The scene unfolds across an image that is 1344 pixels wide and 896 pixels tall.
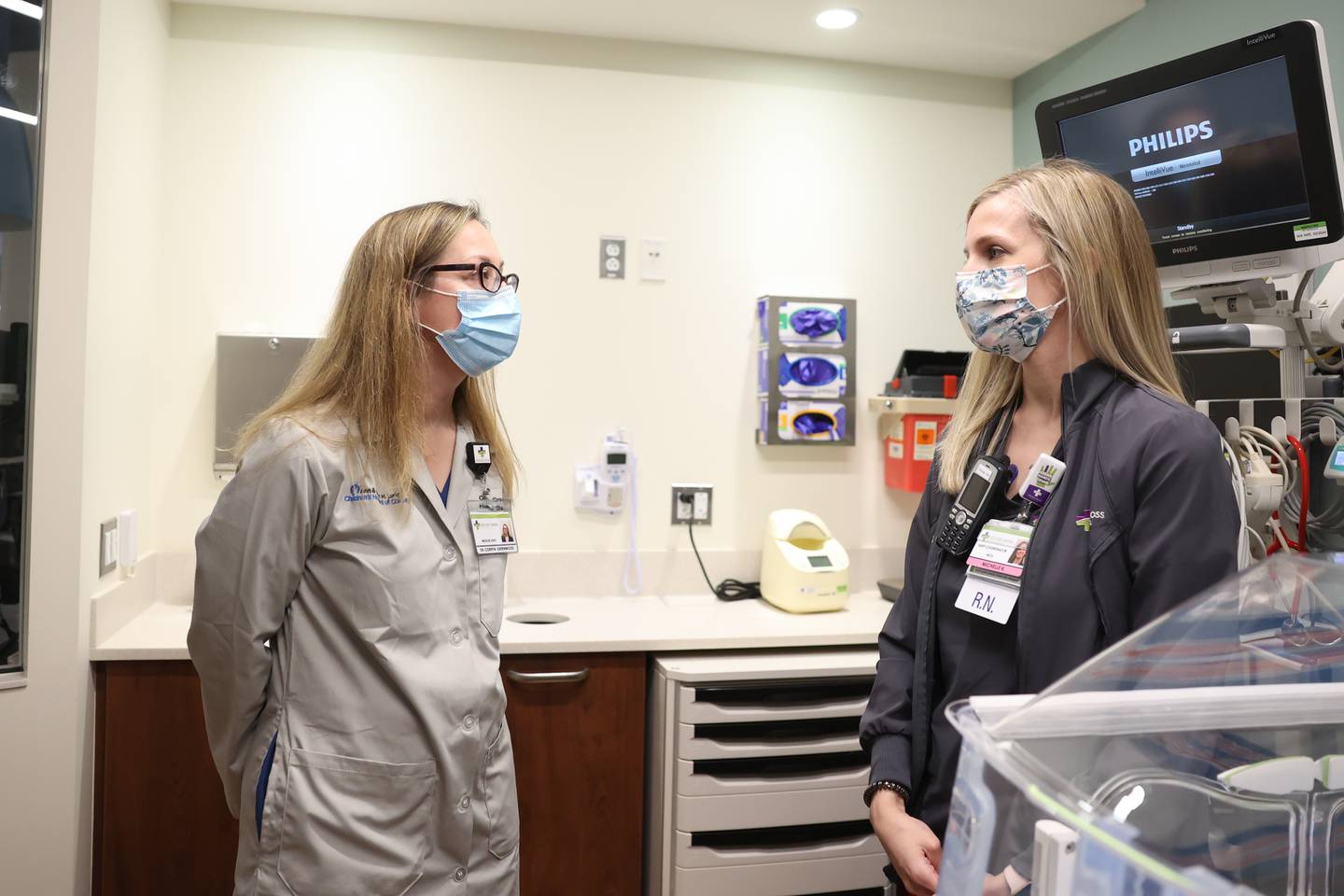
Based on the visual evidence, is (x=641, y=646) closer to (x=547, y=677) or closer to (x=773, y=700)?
(x=547, y=677)

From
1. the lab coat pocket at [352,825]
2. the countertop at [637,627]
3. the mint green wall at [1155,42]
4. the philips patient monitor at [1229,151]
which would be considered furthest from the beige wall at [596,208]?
the lab coat pocket at [352,825]

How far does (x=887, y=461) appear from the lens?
316cm

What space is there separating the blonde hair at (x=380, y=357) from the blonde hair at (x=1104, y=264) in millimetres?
963

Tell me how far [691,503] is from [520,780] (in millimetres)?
1064

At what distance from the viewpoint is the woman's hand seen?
3.79 feet

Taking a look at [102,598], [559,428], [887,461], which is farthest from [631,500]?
[102,598]

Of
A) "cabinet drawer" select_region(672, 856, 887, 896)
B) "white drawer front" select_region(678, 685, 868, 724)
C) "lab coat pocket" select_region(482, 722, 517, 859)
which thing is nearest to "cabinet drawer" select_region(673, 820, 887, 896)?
"cabinet drawer" select_region(672, 856, 887, 896)

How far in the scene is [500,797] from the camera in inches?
60.6

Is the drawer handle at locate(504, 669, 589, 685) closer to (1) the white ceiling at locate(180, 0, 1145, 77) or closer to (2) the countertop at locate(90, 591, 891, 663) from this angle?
(2) the countertop at locate(90, 591, 891, 663)

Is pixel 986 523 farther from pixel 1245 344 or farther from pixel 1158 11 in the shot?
pixel 1158 11

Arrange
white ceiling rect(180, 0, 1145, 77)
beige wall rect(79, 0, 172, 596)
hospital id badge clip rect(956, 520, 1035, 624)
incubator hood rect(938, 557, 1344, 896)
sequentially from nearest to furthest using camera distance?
incubator hood rect(938, 557, 1344, 896)
hospital id badge clip rect(956, 520, 1035, 624)
beige wall rect(79, 0, 172, 596)
white ceiling rect(180, 0, 1145, 77)

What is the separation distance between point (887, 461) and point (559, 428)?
1.14 metres

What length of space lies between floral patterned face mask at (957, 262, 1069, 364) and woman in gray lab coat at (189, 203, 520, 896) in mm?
877

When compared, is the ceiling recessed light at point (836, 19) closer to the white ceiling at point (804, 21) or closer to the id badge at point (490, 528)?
the white ceiling at point (804, 21)
